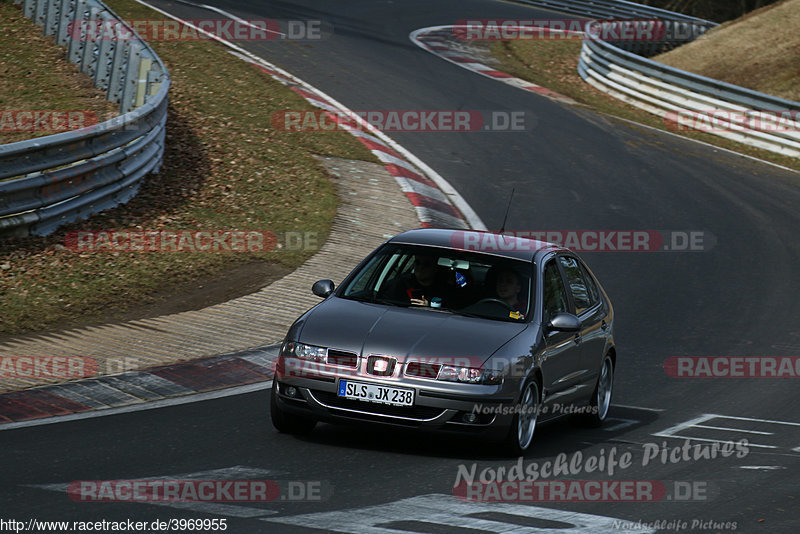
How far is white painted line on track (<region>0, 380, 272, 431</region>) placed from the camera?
8.61 m

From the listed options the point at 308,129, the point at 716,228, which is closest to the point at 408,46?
the point at 308,129

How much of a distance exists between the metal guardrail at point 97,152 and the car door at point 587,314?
6.25m

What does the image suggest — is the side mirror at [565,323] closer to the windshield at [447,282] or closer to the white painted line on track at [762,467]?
the windshield at [447,282]

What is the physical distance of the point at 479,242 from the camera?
31.7 feet

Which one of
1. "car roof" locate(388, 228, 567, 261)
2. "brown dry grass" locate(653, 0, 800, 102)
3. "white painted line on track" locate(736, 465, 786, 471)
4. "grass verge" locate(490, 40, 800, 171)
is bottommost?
"grass verge" locate(490, 40, 800, 171)

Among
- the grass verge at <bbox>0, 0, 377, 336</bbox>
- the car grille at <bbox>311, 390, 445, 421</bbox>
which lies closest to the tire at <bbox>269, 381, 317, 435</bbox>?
the car grille at <bbox>311, 390, 445, 421</bbox>

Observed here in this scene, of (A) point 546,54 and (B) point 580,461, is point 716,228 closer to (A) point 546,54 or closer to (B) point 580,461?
(B) point 580,461

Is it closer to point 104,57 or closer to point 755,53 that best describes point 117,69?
point 104,57

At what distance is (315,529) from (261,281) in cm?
784

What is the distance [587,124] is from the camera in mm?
26156

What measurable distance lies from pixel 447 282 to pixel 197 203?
790 centimetres

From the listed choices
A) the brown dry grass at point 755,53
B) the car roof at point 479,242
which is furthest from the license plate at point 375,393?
the brown dry grass at point 755,53

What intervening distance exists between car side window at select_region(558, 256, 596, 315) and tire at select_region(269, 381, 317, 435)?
98.8 inches

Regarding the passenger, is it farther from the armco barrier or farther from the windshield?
the armco barrier
